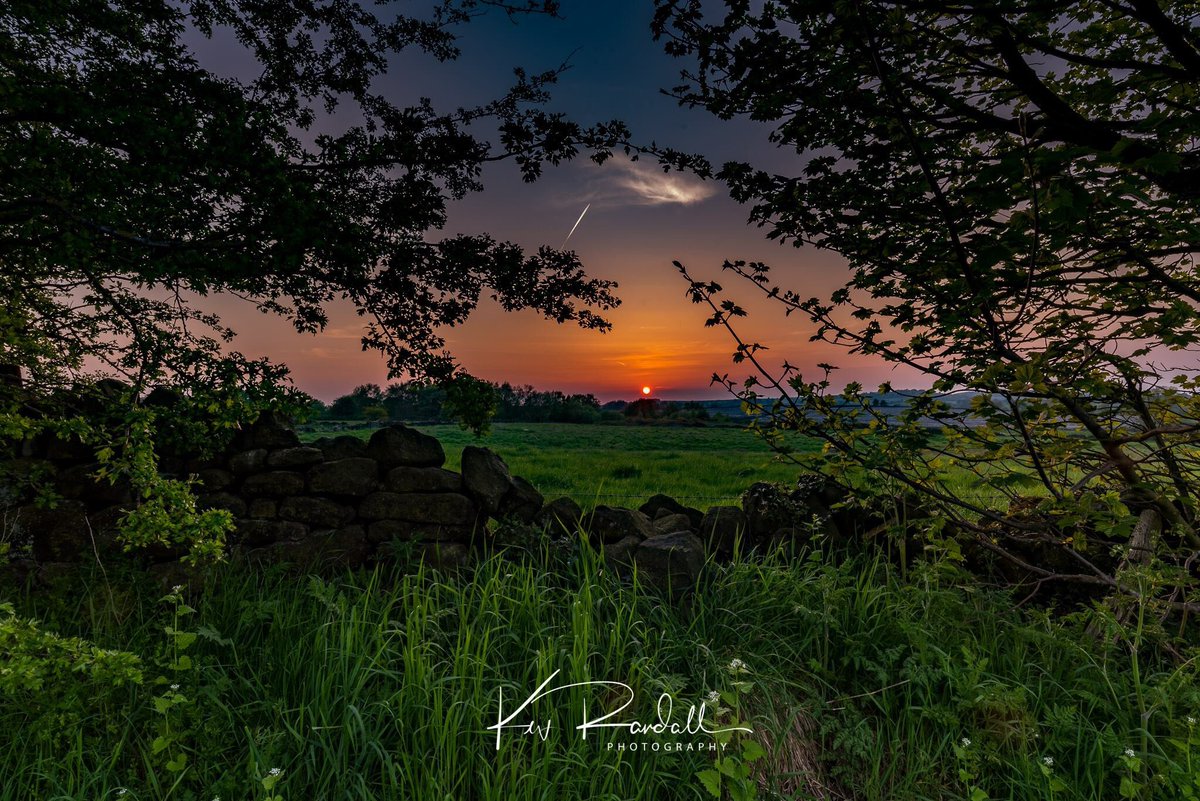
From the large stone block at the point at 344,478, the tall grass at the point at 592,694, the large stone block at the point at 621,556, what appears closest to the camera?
the tall grass at the point at 592,694

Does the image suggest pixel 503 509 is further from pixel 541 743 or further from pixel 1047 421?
pixel 1047 421

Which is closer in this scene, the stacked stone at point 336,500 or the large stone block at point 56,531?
the large stone block at point 56,531

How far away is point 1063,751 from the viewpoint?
Result: 9.66ft

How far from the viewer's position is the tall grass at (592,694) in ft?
8.44

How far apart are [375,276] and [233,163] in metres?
1.30

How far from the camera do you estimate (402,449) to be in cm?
479

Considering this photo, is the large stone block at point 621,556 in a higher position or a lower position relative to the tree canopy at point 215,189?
lower

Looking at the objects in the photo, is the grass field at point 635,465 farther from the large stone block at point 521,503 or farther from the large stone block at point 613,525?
the large stone block at point 521,503

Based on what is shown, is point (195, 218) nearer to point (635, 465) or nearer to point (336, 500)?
point (336, 500)

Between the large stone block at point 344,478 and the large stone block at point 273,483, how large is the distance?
0.14 metres

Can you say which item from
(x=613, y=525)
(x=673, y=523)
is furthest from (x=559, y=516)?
(x=673, y=523)

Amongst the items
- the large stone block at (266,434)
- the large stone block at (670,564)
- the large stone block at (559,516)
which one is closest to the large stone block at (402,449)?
the large stone block at (266,434)

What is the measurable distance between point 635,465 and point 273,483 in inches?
291

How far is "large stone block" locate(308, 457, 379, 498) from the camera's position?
4.66 m
